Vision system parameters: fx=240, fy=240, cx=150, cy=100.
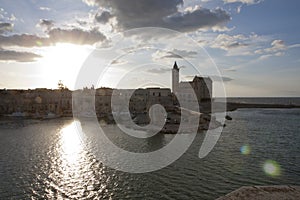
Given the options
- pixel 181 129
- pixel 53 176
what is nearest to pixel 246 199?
pixel 53 176

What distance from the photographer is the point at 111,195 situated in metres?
18.7

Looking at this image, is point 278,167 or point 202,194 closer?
point 202,194

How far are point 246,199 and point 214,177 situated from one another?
242 inches

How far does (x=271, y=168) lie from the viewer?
81.2 ft

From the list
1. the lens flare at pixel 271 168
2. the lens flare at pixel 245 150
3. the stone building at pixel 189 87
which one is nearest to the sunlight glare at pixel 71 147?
the lens flare at pixel 271 168

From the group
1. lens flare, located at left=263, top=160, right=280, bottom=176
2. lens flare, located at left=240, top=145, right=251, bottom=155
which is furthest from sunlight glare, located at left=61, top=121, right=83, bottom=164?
lens flare, located at left=240, top=145, right=251, bottom=155

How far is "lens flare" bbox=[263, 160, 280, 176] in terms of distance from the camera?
23.1 metres

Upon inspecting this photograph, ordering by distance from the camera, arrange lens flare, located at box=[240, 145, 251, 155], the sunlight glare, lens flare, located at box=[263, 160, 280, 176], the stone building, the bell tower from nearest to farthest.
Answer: lens flare, located at box=[263, 160, 280, 176] → the sunlight glare → lens flare, located at box=[240, 145, 251, 155] → the stone building → the bell tower

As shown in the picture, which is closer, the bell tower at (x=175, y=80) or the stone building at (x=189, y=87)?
the stone building at (x=189, y=87)

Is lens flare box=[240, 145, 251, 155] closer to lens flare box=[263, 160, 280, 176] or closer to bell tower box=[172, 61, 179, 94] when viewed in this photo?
lens flare box=[263, 160, 280, 176]

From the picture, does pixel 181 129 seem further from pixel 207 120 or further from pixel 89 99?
pixel 89 99

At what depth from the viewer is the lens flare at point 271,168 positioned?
909 inches

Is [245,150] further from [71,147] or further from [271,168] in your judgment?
[71,147]

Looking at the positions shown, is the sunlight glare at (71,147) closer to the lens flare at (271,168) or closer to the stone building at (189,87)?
the lens flare at (271,168)
